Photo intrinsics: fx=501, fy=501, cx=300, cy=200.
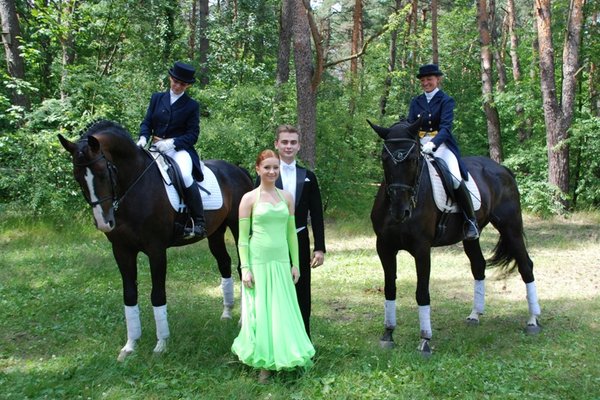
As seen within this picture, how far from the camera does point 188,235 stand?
5793 mm

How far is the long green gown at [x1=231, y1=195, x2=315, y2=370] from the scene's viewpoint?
13.9ft

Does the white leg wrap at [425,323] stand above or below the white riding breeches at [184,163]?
below

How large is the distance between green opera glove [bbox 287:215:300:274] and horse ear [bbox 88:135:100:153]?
6.23ft

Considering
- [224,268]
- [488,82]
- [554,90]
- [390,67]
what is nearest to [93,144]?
[224,268]

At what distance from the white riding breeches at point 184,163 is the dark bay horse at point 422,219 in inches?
85.1

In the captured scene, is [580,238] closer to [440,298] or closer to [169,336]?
[440,298]

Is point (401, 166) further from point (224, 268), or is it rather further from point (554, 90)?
point (554, 90)

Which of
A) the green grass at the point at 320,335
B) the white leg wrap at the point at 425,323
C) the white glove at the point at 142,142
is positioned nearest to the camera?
the green grass at the point at 320,335

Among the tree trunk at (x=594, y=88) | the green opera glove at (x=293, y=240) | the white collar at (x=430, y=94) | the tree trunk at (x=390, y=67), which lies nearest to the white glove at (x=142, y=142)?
the green opera glove at (x=293, y=240)

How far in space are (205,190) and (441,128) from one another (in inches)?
116

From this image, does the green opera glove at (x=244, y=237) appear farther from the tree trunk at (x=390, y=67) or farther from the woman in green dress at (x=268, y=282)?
the tree trunk at (x=390, y=67)

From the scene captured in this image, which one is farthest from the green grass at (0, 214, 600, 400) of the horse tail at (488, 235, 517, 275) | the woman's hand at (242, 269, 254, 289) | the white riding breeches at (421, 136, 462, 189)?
the white riding breeches at (421, 136, 462, 189)

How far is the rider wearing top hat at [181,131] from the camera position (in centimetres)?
580

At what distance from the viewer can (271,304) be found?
428 centimetres
